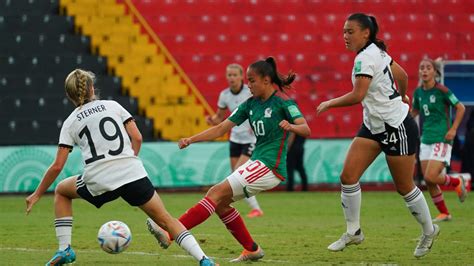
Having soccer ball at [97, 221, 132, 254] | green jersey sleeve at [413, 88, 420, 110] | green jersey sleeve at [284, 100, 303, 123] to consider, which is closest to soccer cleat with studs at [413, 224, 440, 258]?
green jersey sleeve at [284, 100, 303, 123]

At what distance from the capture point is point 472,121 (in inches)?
872

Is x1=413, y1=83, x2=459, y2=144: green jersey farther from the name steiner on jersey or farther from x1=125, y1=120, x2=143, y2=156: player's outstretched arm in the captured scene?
the name steiner on jersey

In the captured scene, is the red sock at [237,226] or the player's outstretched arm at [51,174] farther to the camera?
the red sock at [237,226]

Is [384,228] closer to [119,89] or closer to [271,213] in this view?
[271,213]

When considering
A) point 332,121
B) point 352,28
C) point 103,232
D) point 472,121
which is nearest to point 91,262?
point 103,232

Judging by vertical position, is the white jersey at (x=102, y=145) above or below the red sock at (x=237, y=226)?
above

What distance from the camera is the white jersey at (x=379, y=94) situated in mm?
9602

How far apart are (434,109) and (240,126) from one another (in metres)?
3.07

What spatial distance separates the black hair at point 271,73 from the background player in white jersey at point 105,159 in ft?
4.97

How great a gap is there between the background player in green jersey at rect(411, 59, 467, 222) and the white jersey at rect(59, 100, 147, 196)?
280 inches

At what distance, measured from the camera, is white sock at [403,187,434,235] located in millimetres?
9930

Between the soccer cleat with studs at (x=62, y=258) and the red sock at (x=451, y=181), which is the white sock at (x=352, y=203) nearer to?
the soccer cleat with studs at (x=62, y=258)

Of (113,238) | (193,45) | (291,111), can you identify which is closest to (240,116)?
(291,111)

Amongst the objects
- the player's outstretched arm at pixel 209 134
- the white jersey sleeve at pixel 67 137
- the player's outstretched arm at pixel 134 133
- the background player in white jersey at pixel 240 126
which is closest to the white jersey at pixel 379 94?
the player's outstretched arm at pixel 209 134
